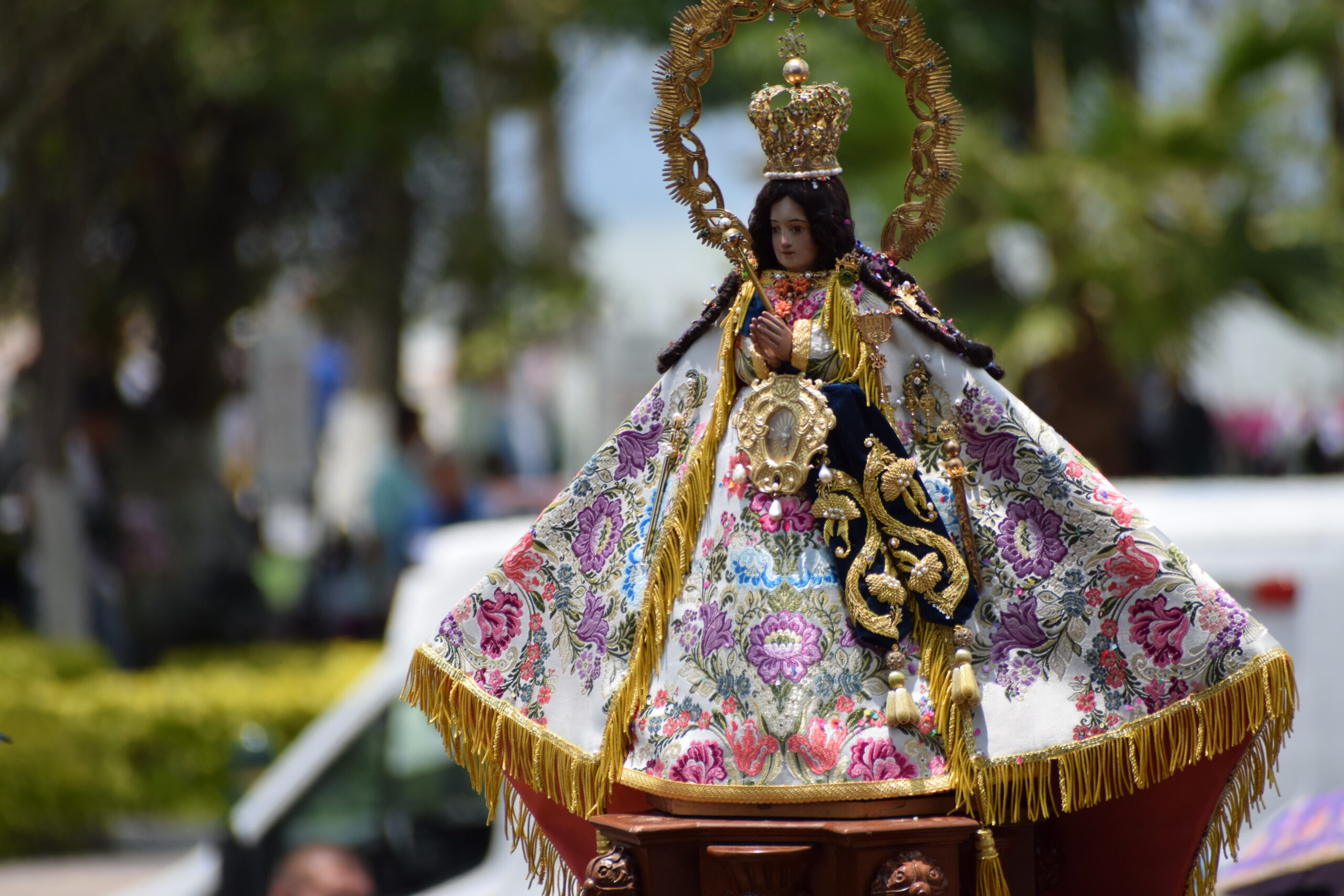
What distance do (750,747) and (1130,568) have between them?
905mm

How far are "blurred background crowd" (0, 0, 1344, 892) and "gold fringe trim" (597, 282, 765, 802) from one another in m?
5.50

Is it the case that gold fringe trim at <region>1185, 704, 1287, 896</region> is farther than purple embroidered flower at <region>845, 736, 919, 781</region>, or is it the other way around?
gold fringe trim at <region>1185, 704, 1287, 896</region>

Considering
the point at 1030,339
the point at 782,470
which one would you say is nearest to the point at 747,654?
the point at 782,470

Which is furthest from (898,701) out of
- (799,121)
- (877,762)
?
(799,121)

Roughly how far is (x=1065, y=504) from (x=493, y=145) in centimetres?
1236

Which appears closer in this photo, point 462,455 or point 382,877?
point 382,877

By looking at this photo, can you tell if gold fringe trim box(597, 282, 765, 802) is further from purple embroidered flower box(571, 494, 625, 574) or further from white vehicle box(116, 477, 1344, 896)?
white vehicle box(116, 477, 1344, 896)

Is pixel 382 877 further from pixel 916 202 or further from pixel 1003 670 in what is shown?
pixel 916 202

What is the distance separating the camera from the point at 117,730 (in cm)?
949

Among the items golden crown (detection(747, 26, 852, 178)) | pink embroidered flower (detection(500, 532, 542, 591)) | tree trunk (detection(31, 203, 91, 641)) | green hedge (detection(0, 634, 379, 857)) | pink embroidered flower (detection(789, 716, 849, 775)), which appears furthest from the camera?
tree trunk (detection(31, 203, 91, 641))

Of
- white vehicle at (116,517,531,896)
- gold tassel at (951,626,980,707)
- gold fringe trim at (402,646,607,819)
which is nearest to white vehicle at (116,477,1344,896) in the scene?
white vehicle at (116,517,531,896)

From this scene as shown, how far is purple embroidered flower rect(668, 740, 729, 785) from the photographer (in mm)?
3537

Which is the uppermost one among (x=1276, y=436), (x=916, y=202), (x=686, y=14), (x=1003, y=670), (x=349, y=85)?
(x=349, y=85)

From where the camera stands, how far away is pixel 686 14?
150 inches
